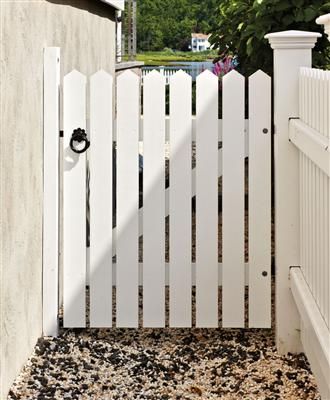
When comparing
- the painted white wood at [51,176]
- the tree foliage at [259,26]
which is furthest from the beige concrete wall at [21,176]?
the tree foliage at [259,26]

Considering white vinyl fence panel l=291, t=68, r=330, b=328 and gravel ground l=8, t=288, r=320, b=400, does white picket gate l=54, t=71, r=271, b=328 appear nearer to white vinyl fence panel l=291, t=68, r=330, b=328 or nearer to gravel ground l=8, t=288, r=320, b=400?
gravel ground l=8, t=288, r=320, b=400

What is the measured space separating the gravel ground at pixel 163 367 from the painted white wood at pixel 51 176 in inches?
11.8

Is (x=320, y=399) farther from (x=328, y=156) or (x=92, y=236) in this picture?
(x=92, y=236)

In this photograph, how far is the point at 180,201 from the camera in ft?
12.6

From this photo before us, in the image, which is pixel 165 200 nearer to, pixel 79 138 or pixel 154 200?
pixel 154 200

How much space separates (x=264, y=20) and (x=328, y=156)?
3.29 metres

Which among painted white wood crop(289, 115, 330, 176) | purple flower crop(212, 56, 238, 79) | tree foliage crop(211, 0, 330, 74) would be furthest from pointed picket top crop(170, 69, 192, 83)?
purple flower crop(212, 56, 238, 79)

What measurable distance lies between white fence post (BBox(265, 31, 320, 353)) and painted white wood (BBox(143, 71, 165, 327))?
1.74 ft

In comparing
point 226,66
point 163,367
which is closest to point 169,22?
point 226,66

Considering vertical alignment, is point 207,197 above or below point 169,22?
below

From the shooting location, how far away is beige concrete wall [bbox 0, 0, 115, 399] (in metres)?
3.08

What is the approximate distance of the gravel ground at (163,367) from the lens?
10.8 feet

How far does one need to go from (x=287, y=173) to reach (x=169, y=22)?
59373 millimetres

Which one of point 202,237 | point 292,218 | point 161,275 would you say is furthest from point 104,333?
point 292,218
